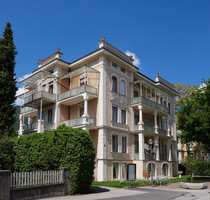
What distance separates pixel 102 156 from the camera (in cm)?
2441

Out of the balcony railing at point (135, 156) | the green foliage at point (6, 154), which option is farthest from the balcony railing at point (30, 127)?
the balcony railing at point (135, 156)

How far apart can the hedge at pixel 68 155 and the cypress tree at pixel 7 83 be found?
7873mm

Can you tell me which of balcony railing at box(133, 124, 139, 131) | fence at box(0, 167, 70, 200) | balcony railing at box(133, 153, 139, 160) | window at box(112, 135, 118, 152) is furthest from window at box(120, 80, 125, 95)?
fence at box(0, 167, 70, 200)

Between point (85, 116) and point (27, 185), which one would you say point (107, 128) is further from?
point (27, 185)

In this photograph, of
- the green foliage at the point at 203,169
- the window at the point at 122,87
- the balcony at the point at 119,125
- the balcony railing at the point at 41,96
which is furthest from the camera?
the green foliage at the point at 203,169

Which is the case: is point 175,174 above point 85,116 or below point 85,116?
below

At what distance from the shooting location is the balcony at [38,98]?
27.3 metres

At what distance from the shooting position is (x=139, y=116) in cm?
2998

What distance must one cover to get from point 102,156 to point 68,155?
971cm

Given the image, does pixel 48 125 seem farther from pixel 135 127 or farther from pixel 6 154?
pixel 135 127

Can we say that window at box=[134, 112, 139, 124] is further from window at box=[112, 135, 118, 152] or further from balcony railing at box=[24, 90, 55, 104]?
balcony railing at box=[24, 90, 55, 104]

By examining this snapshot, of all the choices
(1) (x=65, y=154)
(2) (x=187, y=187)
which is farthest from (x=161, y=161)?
(1) (x=65, y=154)

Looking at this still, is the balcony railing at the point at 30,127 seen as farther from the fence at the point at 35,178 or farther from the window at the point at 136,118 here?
the fence at the point at 35,178

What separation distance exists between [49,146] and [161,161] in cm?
1853
